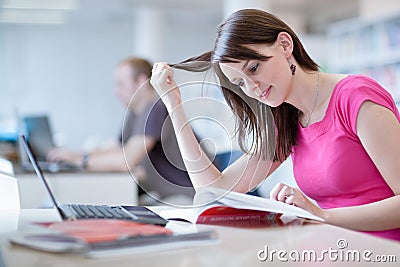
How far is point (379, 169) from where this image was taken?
4.27ft

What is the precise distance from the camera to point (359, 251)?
0.84 meters

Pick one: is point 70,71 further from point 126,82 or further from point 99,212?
point 99,212

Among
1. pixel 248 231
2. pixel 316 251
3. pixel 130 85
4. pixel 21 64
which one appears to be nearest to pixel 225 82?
pixel 248 231

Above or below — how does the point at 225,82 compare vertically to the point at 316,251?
above

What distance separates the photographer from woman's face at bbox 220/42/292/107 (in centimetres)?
132

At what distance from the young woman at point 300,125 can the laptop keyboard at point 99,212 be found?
319 mm

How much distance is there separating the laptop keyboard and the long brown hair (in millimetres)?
411

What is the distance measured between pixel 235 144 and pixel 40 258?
0.84 meters

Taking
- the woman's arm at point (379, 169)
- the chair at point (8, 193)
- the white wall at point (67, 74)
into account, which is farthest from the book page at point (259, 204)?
the white wall at point (67, 74)

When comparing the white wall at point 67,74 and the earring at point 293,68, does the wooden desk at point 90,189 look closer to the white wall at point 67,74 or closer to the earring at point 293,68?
the earring at point 293,68

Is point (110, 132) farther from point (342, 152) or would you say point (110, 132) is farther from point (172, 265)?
point (172, 265)

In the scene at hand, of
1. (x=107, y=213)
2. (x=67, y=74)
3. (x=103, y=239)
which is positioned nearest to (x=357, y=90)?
(x=107, y=213)

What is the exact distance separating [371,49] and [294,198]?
5675 mm

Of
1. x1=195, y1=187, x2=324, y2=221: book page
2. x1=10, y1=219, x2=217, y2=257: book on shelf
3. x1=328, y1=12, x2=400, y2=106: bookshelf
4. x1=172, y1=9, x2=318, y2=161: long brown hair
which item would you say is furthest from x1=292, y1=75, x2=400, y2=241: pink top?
x1=328, y1=12, x2=400, y2=106: bookshelf
